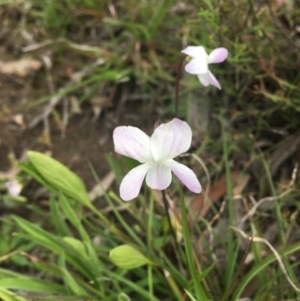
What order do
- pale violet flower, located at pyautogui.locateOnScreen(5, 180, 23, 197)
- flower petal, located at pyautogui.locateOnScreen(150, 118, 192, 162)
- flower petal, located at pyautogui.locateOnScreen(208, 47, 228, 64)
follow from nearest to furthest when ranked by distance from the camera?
flower petal, located at pyautogui.locateOnScreen(150, 118, 192, 162) → flower petal, located at pyautogui.locateOnScreen(208, 47, 228, 64) → pale violet flower, located at pyautogui.locateOnScreen(5, 180, 23, 197)

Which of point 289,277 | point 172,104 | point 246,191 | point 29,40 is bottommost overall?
point 289,277

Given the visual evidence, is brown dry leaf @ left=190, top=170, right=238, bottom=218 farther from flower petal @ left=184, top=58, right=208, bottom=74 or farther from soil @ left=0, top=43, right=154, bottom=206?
flower petal @ left=184, top=58, right=208, bottom=74

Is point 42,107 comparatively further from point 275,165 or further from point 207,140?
point 275,165

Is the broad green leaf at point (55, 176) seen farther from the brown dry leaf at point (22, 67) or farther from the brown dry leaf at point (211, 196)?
the brown dry leaf at point (22, 67)

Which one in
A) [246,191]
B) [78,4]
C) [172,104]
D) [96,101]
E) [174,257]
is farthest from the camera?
[78,4]

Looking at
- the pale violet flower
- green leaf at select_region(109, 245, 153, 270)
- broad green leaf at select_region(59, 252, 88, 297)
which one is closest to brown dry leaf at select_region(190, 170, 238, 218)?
green leaf at select_region(109, 245, 153, 270)

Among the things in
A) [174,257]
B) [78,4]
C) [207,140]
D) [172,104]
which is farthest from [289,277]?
[78,4]
